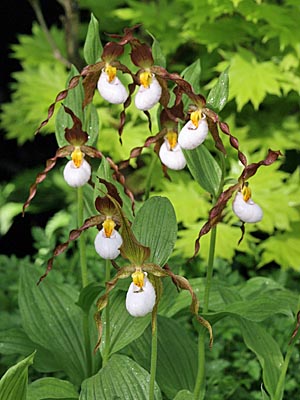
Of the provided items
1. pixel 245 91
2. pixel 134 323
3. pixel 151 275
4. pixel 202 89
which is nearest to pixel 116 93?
pixel 151 275

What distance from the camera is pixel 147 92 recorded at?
5.34 feet

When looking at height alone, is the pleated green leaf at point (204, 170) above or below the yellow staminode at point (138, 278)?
below

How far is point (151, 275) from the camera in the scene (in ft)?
4.90

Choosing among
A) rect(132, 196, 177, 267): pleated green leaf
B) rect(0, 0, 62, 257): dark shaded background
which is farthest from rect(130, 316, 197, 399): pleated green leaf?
rect(0, 0, 62, 257): dark shaded background

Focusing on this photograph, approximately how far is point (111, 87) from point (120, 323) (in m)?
0.55

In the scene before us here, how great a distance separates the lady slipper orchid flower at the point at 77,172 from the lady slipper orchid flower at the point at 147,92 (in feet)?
0.56

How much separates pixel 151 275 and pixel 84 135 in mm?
369

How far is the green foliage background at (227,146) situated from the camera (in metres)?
2.23

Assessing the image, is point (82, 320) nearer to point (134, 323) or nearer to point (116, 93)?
point (134, 323)

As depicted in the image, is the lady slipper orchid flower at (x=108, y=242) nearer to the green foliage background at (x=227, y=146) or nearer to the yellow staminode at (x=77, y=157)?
the yellow staminode at (x=77, y=157)

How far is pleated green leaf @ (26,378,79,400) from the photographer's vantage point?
68.8 inches

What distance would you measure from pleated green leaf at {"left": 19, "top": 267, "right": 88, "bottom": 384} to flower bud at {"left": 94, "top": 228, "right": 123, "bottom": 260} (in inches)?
20.6

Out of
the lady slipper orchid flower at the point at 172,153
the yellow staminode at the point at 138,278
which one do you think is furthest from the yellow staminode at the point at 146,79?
the yellow staminode at the point at 138,278

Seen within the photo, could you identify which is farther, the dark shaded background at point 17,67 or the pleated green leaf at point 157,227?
the dark shaded background at point 17,67
